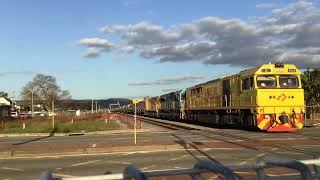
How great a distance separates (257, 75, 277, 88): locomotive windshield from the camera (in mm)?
30719

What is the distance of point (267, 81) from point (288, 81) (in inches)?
51.5

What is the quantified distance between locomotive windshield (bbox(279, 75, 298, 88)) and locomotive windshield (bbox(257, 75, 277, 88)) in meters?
0.41

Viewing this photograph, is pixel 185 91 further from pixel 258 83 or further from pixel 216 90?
pixel 258 83

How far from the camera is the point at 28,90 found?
14975cm

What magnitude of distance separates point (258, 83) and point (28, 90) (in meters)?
127

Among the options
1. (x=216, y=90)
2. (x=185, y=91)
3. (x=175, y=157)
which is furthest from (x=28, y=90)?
(x=175, y=157)

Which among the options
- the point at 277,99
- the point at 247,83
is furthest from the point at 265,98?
the point at 247,83

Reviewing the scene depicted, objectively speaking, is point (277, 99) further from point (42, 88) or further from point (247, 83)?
point (42, 88)

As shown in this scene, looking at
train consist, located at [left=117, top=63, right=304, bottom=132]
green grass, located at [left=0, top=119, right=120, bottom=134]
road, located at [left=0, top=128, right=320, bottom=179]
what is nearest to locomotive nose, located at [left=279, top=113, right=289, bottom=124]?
train consist, located at [left=117, top=63, right=304, bottom=132]

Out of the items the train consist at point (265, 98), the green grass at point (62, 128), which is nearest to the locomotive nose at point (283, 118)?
the train consist at point (265, 98)

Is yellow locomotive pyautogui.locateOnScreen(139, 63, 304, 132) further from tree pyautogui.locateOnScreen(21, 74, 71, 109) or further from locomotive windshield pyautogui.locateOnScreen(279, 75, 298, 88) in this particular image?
tree pyautogui.locateOnScreen(21, 74, 71, 109)

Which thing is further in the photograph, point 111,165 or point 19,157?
point 19,157

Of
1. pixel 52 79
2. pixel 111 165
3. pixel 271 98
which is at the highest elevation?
pixel 52 79

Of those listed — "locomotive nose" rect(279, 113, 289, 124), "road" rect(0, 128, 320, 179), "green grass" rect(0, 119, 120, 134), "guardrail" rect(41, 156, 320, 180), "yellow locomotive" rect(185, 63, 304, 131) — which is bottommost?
"road" rect(0, 128, 320, 179)
